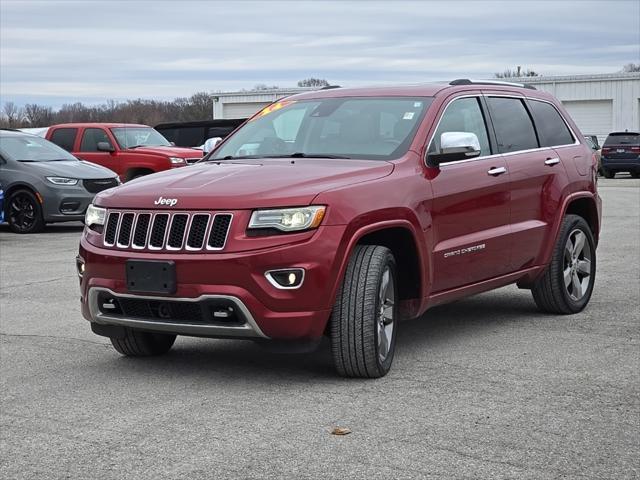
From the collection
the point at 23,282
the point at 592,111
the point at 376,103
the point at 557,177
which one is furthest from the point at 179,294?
the point at 592,111

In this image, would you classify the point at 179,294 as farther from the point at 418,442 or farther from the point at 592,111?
the point at 592,111

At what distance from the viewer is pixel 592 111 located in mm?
54531

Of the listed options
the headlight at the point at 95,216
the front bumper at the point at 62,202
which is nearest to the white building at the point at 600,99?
the front bumper at the point at 62,202

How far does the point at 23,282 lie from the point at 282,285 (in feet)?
19.2

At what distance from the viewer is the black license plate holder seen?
20.2 ft

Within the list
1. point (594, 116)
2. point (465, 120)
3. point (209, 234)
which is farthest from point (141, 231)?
point (594, 116)

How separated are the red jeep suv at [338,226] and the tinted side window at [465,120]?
15mm

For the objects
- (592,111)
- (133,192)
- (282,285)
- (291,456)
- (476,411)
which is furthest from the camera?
(592,111)

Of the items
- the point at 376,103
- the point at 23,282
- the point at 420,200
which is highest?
the point at 376,103

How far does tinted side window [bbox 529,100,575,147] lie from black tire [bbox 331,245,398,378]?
9.20ft

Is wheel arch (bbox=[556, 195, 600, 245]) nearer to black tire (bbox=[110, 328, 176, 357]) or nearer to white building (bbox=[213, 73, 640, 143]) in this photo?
black tire (bbox=[110, 328, 176, 357])

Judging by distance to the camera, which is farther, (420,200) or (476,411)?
(420,200)

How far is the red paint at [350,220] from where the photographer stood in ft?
20.0

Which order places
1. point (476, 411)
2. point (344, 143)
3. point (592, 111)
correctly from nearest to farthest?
point (476, 411), point (344, 143), point (592, 111)
